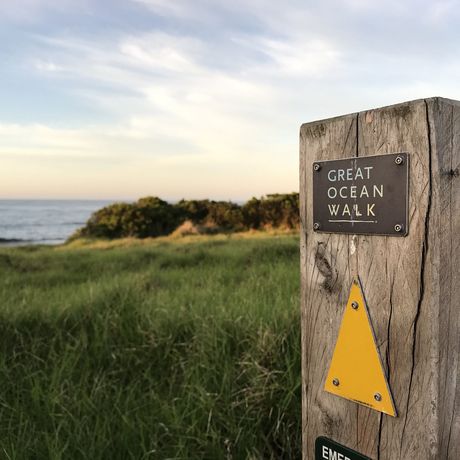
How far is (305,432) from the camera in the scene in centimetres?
132

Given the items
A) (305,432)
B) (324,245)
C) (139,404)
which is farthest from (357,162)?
(139,404)

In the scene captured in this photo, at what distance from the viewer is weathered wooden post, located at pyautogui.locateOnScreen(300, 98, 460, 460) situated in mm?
1007

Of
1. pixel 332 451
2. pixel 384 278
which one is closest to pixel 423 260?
pixel 384 278

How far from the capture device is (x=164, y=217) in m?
17.5

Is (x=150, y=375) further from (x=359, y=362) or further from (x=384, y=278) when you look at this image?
(x=384, y=278)

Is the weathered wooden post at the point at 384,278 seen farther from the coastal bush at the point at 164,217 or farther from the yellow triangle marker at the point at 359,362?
the coastal bush at the point at 164,217

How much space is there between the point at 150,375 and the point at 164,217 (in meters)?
14.6

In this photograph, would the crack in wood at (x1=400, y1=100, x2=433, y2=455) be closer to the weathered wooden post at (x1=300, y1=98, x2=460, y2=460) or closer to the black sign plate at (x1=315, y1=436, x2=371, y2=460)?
the weathered wooden post at (x1=300, y1=98, x2=460, y2=460)

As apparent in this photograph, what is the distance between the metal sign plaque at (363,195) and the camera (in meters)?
1.03

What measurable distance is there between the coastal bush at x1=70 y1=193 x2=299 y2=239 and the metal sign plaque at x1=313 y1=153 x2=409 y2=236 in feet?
45.1

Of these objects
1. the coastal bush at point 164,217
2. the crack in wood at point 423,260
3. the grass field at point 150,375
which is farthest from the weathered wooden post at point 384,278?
the coastal bush at point 164,217

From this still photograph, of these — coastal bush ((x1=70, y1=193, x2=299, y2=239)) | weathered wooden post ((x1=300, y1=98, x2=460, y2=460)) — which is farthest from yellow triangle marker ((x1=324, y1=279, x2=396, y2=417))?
coastal bush ((x1=70, y1=193, x2=299, y2=239))

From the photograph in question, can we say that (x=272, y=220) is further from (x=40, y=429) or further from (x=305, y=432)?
(x=305, y=432)

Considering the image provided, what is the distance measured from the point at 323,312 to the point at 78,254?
819 cm
